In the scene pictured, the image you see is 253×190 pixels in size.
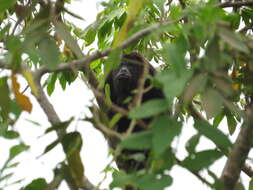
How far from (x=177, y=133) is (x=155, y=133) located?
6cm

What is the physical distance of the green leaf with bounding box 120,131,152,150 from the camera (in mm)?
1673

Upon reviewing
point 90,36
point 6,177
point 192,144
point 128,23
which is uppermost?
point 90,36

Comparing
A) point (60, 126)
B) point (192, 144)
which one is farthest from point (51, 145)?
point (192, 144)

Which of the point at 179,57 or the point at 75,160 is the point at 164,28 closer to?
the point at 179,57

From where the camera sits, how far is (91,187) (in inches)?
94.8

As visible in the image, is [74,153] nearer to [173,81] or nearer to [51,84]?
[173,81]

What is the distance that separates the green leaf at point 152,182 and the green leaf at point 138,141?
0.11 meters

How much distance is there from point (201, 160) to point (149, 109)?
0.28m

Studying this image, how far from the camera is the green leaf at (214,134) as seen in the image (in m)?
1.81

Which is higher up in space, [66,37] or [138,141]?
[66,37]

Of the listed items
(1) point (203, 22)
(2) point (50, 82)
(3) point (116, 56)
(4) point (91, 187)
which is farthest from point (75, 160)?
(2) point (50, 82)

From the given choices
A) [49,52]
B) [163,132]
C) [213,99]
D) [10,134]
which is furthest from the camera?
[10,134]

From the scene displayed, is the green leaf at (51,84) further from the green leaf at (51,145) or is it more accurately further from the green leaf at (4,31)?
the green leaf at (51,145)

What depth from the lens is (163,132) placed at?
166 centimetres
